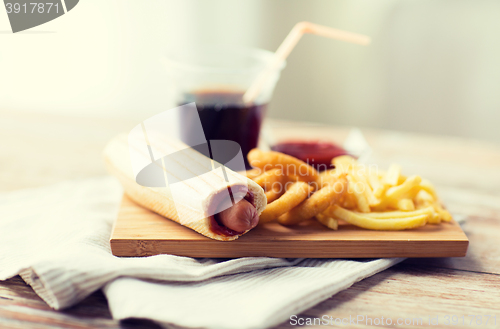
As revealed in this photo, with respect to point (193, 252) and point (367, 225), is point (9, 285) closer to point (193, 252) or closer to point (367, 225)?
point (193, 252)

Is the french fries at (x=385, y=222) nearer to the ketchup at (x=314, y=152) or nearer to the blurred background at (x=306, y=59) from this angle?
the ketchup at (x=314, y=152)

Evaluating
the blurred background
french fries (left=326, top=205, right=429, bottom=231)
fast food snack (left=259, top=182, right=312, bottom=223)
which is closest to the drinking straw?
fast food snack (left=259, top=182, right=312, bottom=223)

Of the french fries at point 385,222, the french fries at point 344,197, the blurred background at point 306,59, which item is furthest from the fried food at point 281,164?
the blurred background at point 306,59

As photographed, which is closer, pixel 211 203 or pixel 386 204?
pixel 211 203

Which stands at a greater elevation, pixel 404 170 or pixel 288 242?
pixel 288 242

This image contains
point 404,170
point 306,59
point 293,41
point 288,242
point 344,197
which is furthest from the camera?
point 306,59

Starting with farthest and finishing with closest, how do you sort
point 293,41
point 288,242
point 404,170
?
point 404,170, point 293,41, point 288,242

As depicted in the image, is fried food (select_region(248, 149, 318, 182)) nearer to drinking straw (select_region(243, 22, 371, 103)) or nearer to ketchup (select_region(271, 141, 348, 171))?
ketchup (select_region(271, 141, 348, 171))

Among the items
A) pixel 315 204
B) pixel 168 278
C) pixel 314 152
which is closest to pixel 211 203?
pixel 168 278

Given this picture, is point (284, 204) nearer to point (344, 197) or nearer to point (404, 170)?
point (344, 197)
